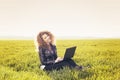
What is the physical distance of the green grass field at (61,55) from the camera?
3297mm

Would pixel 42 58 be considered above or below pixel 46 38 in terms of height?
below

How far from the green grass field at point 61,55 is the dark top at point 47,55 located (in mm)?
71

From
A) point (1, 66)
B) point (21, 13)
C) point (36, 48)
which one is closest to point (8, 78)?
point (1, 66)

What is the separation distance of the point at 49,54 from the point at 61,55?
5.6 inches

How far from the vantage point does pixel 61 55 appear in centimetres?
358

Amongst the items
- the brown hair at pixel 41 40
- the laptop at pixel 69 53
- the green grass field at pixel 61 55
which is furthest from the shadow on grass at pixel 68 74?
the brown hair at pixel 41 40

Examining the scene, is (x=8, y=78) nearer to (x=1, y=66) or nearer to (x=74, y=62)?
(x=1, y=66)

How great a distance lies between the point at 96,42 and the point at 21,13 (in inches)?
40.4

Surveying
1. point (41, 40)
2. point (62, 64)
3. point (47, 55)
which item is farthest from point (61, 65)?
point (41, 40)

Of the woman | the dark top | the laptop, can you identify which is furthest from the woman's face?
the laptop

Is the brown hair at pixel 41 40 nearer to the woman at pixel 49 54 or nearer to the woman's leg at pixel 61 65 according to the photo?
the woman at pixel 49 54

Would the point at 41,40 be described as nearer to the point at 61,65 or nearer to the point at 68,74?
the point at 61,65

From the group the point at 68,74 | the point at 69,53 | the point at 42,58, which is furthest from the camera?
the point at 42,58

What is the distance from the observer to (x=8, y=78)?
315cm
